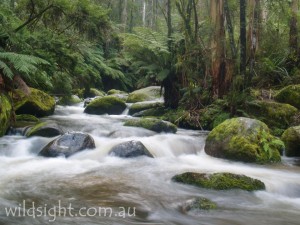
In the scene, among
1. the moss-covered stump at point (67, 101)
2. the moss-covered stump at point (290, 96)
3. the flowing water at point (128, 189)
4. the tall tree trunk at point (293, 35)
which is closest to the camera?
the flowing water at point (128, 189)

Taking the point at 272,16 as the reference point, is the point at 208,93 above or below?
below

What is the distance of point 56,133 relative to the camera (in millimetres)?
8047

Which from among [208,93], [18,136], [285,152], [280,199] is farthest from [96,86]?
[280,199]

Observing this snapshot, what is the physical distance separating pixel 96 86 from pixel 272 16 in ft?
39.6

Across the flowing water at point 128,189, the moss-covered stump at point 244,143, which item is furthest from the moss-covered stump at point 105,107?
the moss-covered stump at point 244,143

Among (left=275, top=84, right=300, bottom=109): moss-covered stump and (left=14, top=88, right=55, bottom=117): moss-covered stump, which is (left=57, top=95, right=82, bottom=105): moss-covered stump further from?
(left=275, top=84, right=300, bottom=109): moss-covered stump

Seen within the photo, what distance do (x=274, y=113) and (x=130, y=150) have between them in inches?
170

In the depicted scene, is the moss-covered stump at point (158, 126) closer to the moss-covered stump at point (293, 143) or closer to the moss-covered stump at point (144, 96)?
the moss-covered stump at point (293, 143)

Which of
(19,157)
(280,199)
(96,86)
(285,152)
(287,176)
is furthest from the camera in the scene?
(96,86)

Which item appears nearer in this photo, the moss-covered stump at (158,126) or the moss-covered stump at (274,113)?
the moss-covered stump at (274,113)

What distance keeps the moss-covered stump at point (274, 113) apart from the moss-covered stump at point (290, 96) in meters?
0.44

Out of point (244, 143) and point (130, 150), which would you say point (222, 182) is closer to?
point (244, 143)

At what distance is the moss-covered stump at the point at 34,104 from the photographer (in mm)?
10141

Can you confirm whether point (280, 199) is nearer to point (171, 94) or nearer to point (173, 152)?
point (173, 152)
